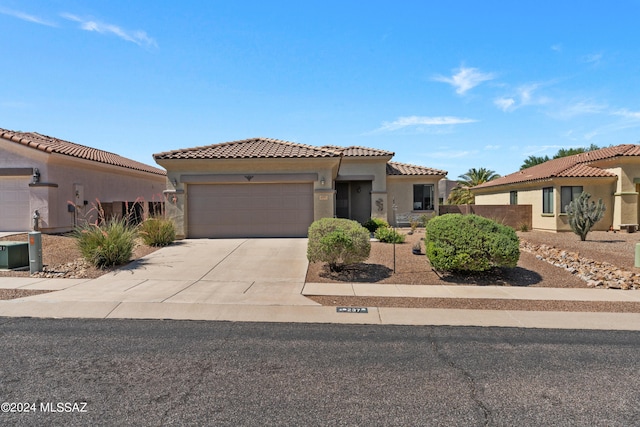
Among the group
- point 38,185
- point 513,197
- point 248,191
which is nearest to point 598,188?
point 513,197

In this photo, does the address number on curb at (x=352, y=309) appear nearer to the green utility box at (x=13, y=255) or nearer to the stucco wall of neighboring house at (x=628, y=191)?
the green utility box at (x=13, y=255)

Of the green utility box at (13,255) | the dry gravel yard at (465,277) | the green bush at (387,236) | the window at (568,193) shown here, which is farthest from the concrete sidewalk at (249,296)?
the window at (568,193)

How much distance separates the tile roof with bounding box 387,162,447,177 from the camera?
75.7 feet

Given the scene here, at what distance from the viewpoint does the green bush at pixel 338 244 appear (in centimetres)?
933

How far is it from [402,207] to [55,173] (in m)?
18.8

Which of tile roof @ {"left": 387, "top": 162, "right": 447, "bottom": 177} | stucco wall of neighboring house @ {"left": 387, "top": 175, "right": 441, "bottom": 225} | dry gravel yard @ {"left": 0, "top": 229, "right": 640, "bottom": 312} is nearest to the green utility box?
dry gravel yard @ {"left": 0, "top": 229, "right": 640, "bottom": 312}

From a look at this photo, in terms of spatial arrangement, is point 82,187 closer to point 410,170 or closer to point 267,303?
point 267,303

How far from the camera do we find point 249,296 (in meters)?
7.83

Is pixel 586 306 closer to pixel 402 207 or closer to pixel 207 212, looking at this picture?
pixel 207 212

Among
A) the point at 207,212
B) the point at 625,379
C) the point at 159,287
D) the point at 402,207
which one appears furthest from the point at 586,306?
the point at 402,207

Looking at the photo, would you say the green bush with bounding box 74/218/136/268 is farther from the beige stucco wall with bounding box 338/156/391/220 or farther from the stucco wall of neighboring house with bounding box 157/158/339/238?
the beige stucco wall with bounding box 338/156/391/220

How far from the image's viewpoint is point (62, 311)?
22.2 feet

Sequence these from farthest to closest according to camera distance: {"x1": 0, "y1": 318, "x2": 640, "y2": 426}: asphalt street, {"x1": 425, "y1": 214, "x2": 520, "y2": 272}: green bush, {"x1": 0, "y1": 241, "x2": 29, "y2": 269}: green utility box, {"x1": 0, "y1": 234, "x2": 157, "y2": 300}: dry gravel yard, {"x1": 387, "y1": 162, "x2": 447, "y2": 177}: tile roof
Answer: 1. {"x1": 387, "y1": 162, "x2": 447, "y2": 177}: tile roof
2. {"x1": 0, "y1": 241, "x2": 29, "y2": 269}: green utility box
3. {"x1": 0, "y1": 234, "x2": 157, "y2": 300}: dry gravel yard
4. {"x1": 425, "y1": 214, "x2": 520, "y2": 272}: green bush
5. {"x1": 0, "y1": 318, "x2": 640, "y2": 426}: asphalt street

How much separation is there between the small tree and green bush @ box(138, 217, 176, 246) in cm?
1763
